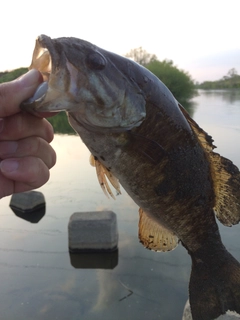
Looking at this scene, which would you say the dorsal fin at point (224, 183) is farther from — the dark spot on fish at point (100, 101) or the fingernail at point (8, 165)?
the fingernail at point (8, 165)

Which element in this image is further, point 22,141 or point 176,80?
point 176,80

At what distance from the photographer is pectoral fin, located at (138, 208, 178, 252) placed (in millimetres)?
2740

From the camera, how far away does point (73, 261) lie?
251 inches

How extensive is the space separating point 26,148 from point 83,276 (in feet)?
14.8

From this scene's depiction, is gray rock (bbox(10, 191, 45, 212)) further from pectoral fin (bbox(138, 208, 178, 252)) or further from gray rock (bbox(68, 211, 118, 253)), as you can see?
pectoral fin (bbox(138, 208, 178, 252))

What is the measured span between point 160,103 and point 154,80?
18 cm

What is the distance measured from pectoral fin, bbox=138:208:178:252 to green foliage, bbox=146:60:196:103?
4418 cm

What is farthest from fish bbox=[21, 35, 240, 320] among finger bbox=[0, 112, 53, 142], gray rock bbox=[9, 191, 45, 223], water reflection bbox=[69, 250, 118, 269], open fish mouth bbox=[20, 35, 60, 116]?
gray rock bbox=[9, 191, 45, 223]

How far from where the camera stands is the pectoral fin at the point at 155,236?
108 inches

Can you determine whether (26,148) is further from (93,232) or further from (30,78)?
(93,232)

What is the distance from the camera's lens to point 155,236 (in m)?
2.77

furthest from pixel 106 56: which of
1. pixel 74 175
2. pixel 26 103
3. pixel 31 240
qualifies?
pixel 74 175

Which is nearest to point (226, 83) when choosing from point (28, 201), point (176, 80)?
point (176, 80)

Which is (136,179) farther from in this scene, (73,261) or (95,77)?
(73,261)
